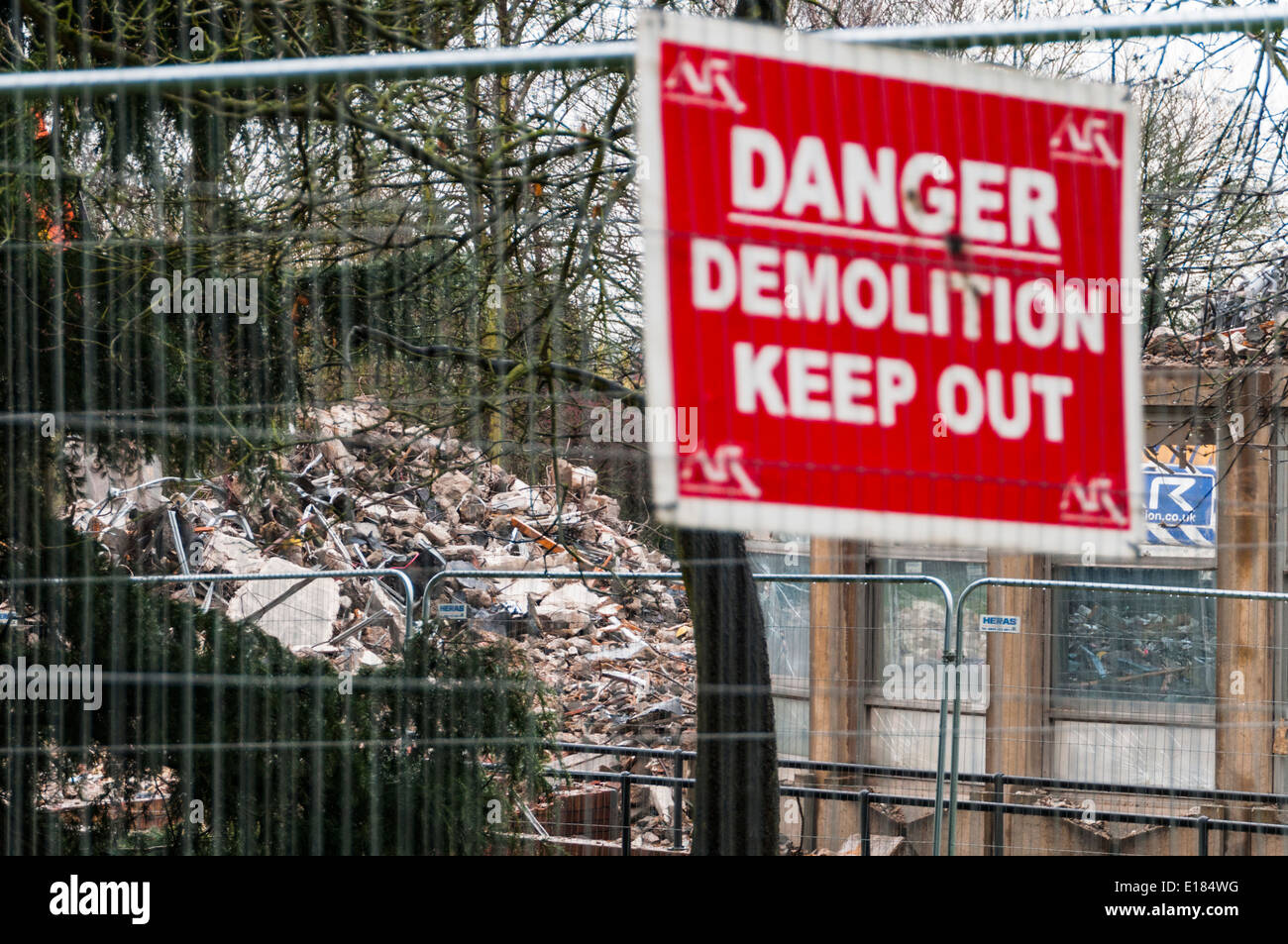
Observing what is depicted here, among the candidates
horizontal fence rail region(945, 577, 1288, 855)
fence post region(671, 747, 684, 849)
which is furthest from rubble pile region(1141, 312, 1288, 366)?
fence post region(671, 747, 684, 849)

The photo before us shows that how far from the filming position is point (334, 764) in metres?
3.00

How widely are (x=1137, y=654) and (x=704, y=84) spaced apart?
8.29 feet

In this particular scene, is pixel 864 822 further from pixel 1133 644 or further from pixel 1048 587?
pixel 1133 644

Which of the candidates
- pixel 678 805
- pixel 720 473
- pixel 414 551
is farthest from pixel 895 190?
pixel 678 805

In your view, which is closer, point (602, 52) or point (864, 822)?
point (602, 52)

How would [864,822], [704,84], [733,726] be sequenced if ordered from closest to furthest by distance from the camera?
[704,84], [733,726], [864,822]

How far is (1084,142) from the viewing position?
1903 mm

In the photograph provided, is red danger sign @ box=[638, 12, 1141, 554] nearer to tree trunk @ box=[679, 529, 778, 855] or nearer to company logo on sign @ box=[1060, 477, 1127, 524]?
company logo on sign @ box=[1060, 477, 1127, 524]

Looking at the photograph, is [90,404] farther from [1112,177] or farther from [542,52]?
[1112,177]

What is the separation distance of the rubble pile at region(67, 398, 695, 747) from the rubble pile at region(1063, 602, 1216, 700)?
1341 millimetres

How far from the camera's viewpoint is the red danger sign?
173cm
